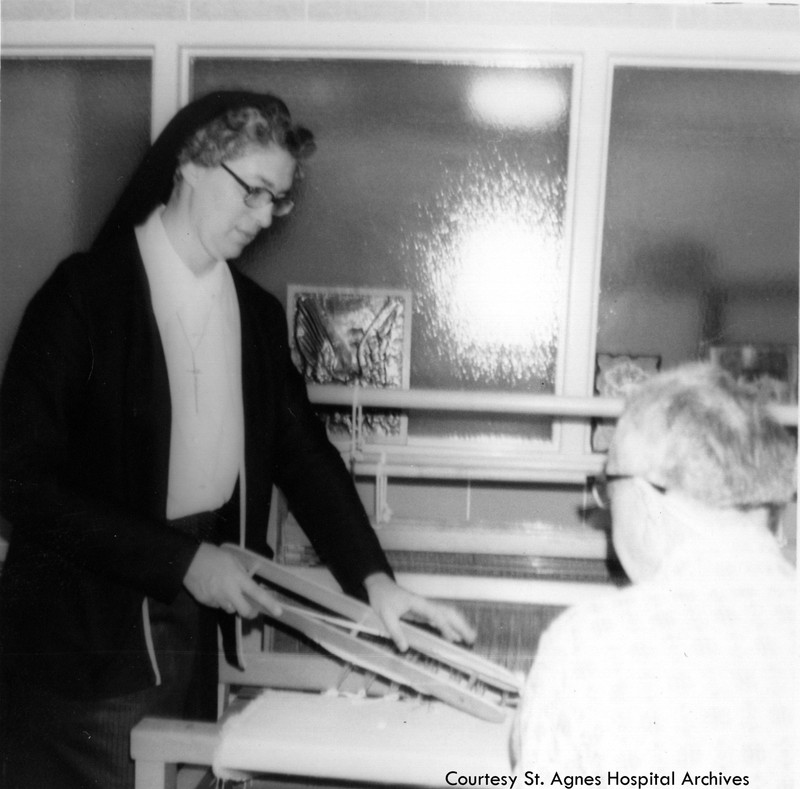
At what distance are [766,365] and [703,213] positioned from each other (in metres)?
0.25

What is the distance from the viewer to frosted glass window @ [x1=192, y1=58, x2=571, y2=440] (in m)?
1.14

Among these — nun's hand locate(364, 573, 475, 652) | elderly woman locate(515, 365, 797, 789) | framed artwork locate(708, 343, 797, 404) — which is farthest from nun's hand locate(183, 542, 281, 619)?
framed artwork locate(708, 343, 797, 404)

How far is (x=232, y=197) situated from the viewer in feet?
3.60

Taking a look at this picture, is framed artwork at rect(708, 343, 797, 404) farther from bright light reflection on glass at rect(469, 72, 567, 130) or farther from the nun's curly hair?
the nun's curly hair

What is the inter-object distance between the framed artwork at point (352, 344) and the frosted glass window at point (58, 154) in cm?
34

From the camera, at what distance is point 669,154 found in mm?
1143

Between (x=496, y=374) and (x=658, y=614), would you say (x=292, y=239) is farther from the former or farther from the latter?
(x=658, y=614)

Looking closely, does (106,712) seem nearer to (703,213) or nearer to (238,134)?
(238,134)

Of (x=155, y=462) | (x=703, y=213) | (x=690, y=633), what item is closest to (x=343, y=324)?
(x=155, y=462)

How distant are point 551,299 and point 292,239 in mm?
416

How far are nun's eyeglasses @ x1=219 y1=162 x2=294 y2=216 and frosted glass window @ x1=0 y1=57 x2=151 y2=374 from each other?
20cm

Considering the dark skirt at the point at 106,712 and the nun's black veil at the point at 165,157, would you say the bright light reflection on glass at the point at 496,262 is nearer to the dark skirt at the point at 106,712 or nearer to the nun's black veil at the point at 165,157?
the nun's black veil at the point at 165,157

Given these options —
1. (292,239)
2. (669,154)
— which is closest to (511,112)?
(669,154)

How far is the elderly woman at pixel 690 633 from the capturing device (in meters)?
0.76
